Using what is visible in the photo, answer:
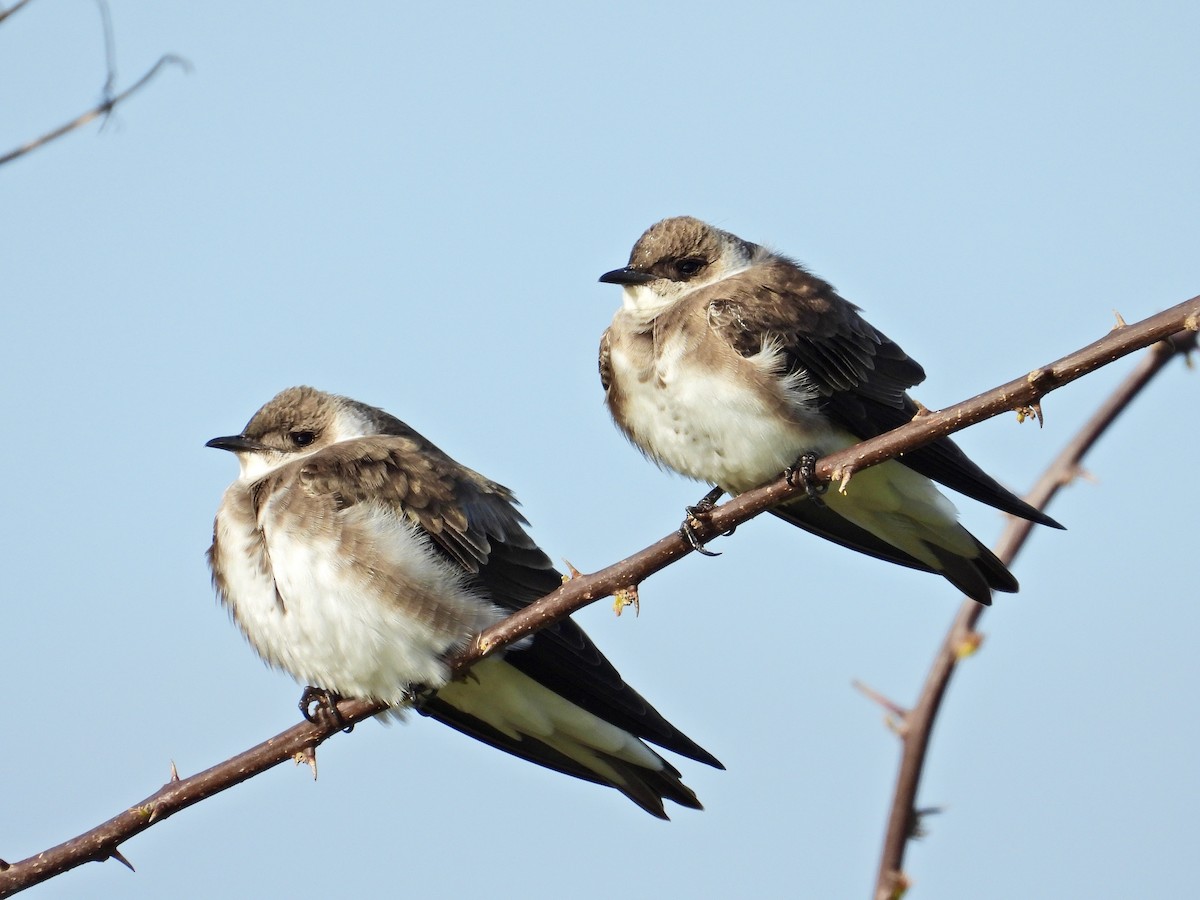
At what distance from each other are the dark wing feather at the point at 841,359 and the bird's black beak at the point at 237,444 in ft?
8.08

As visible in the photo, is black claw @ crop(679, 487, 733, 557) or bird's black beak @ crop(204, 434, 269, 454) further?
bird's black beak @ crop(204, 434, 269, 454)

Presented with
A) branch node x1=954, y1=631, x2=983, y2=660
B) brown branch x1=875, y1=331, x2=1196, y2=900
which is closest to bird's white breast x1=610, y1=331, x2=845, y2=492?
brown branch x1=875, y1=331, x2=1196, y2=900

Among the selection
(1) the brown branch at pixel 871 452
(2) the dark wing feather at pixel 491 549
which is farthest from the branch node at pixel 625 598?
(2) the dark wing feather at pixel 491 549

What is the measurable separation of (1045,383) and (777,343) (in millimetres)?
2944

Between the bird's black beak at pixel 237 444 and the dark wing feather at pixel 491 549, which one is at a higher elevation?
the bird's black beak at pixel 237 444

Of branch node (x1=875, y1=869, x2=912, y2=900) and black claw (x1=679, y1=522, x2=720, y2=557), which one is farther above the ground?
black claw (x1=679, y1=522, x2=720, y2=557)

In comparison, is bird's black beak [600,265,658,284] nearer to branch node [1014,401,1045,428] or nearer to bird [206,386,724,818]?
bird [206,386,724,818]

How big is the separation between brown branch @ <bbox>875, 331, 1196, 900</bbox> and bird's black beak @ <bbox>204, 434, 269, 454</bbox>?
4131 mm

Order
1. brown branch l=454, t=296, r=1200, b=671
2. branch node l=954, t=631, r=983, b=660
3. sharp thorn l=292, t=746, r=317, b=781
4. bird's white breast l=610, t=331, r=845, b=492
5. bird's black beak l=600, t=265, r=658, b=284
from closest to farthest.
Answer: brown branch l=454, t=296, r=1200, b=671 → branch node l=954, t=631, r=983, b=660 → sharp thorn l=292, t=746, r=317, b=781 → bird's white breast l=610, t=331, r=845, b=492 → bird's black beak l=600, t=265, r=658, b=284

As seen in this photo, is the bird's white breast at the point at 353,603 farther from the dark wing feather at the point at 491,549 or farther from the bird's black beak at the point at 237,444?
the bird's black beak at the point at 237,444

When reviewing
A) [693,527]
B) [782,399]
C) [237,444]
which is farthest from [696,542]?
[237,444]

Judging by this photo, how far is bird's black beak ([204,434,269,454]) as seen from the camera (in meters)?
7.88

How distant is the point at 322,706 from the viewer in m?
6.66

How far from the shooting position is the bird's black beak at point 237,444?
25.9 ft
